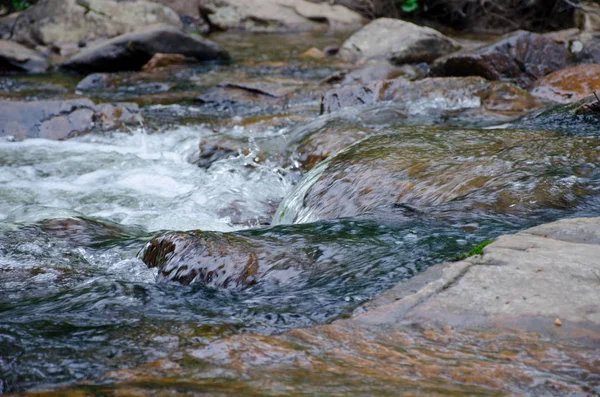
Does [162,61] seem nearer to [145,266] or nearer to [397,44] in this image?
[397,44]

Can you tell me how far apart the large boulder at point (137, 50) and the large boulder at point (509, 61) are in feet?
17.5

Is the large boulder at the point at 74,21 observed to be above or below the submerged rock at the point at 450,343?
below

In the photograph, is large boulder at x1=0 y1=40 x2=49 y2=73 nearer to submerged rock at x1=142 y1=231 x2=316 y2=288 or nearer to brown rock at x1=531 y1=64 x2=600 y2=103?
brown rock at x1=531 y1=64 x2=600 y2=103

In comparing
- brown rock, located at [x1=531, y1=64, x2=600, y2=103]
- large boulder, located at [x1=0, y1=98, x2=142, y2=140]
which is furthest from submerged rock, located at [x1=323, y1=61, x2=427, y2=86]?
large boulder, located at [x1=0, y1=98, x2=142, y2=140]

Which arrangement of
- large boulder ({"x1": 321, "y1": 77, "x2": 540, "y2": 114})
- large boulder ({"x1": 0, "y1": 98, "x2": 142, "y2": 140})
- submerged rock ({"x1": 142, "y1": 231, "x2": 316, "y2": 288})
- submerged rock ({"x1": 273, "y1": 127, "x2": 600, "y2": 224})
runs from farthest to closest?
large boulder ({"x1": 0, "y1": 98, "x2": 142, "y2": 140}), large boulder ({"x1": 321, "y1": 77, "x2": 540, "y2": 114}), submerged rock ({"x1": 273, "y1": 127, "x2": 600, "y2": 224}), submerged rock ({"x1": 142, "y1": 231, "x2": 316, "y2": 288})

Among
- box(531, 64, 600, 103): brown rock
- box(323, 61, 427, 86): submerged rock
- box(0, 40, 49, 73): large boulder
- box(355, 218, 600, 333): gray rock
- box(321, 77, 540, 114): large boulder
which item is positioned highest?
box(355, 218, 600, 333): gray rock

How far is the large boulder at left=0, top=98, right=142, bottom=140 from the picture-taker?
712cm

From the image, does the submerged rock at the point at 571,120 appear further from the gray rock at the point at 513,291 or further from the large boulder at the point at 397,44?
the large boulder at the point at 397,44

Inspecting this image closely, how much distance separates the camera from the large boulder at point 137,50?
1133cm

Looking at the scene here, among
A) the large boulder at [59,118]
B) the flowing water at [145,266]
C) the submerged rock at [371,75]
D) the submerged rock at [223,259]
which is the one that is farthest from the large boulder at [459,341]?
the submerged rock at [371,75]

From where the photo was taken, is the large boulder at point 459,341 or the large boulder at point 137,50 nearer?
the large boulder at point 459,341

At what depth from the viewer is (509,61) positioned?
832cm

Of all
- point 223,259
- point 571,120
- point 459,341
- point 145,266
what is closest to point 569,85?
point 571,120

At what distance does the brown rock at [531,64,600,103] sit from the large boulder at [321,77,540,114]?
16.2 inches
